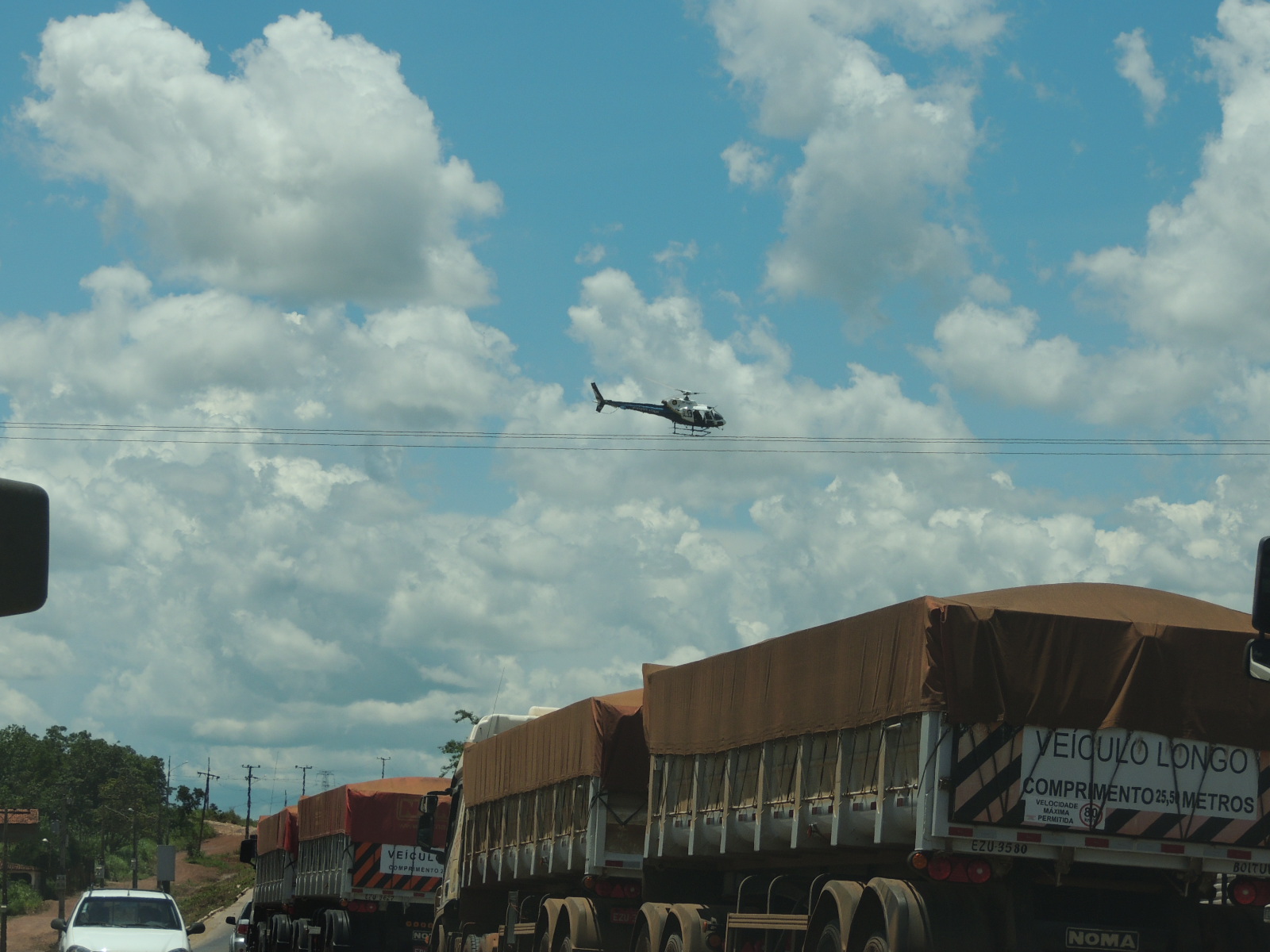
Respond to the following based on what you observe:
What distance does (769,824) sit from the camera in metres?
11.8

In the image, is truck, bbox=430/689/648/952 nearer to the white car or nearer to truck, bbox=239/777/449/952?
truck, bbox=239/777/449/952

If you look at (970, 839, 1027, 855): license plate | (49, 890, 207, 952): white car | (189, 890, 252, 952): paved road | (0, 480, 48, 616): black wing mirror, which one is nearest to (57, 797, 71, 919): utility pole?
(189, 890, 252, 952): paved road

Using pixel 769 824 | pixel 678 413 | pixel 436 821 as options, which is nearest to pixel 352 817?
pixel 436 821

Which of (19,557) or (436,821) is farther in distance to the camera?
(436,821)

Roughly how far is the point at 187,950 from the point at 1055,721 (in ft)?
35.9

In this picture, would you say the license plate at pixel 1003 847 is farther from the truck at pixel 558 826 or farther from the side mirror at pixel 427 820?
the side mirror at pixel 427 820

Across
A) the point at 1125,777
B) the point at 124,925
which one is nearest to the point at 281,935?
the point at 124,925

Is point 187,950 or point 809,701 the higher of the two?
point 809,701

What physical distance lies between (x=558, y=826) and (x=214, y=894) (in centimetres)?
7642

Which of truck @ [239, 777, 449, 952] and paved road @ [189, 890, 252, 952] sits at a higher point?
truck @ [239, 777, 449, 952]

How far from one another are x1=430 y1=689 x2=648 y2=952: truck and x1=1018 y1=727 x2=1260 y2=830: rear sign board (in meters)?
6.45

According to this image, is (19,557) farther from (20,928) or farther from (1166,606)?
(20,928)

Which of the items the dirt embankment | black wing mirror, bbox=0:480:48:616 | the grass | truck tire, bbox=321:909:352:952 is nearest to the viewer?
black wing mirror, bbox=0:480:48:616

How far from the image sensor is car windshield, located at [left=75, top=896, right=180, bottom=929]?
1767cm
